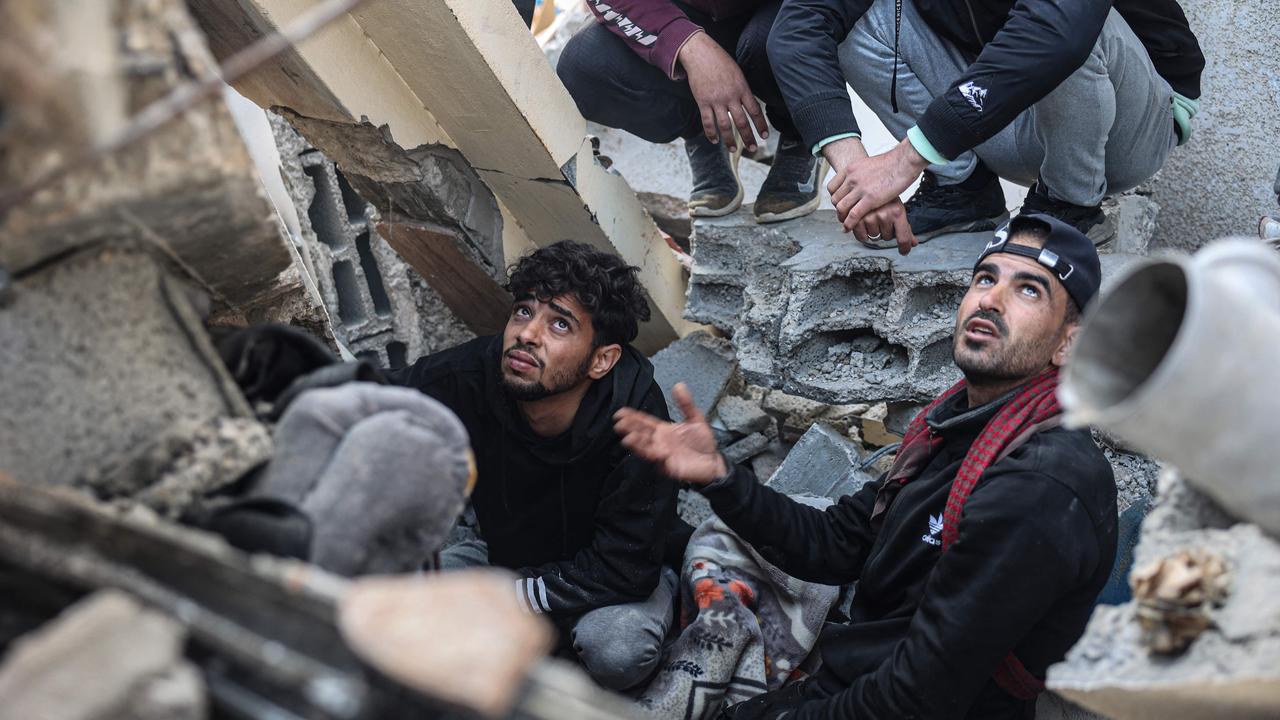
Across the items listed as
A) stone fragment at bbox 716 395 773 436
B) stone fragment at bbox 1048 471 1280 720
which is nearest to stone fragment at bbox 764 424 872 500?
stone fragment at bbox 716 395 773 436

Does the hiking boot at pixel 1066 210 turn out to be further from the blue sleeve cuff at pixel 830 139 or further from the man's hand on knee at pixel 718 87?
the man's hand on knee at pixel 718 87

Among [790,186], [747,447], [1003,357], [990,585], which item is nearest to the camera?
[990,585]

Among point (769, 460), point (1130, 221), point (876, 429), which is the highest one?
point (1130, 221)

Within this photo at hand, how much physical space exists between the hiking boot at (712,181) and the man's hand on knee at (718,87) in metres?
0.39

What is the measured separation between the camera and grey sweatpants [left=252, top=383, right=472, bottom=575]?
1.53m

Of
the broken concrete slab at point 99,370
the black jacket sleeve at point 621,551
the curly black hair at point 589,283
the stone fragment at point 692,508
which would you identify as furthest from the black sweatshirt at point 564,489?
the broken concrete slab at point 99,370

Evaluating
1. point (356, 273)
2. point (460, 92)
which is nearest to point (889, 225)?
point (460, 92)

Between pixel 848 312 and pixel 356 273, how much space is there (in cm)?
191

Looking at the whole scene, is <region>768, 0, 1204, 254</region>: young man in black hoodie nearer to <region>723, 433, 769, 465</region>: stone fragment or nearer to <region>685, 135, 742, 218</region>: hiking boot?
<region>685, 135, 742, 218</region>: hiking boot

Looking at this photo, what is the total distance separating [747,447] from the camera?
14.1ft

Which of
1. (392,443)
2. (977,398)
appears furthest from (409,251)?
(392,443)

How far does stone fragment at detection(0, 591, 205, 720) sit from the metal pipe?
105 cm

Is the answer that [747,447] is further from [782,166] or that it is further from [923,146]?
[923,146]

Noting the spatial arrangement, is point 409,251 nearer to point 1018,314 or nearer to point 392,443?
point 1018,314
